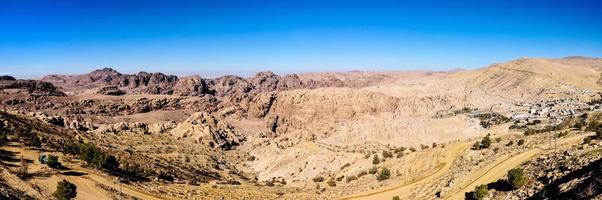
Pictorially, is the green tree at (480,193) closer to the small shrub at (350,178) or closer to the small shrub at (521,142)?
the small shrub at (521,142)

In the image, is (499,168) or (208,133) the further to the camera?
(208,133)

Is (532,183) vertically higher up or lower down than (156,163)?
higher up

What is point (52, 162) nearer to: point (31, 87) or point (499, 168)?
point (499, 168)

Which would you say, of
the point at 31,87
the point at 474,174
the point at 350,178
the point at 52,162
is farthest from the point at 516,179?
the point at 31,87

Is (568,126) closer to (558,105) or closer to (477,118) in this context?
(477,118)

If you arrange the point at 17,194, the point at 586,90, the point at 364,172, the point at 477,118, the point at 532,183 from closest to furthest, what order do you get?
the point at 532,183 → the point at 17,194 → the point at 364,172 → the point at 477,118 → the point at 586,90

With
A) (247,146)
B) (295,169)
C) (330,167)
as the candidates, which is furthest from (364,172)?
(247,146)

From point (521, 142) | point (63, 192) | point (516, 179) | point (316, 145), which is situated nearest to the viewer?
point (516, 179)

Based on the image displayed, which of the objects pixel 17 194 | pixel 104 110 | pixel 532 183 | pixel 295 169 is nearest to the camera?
pixel 532 183
